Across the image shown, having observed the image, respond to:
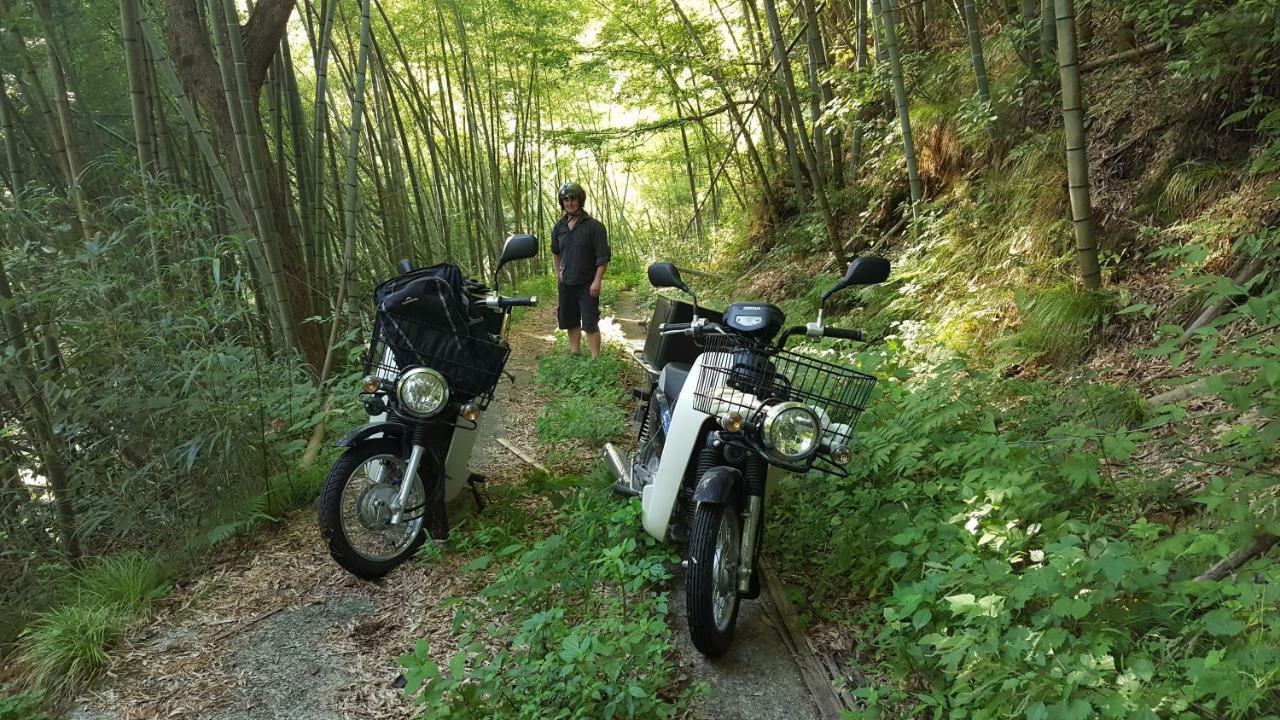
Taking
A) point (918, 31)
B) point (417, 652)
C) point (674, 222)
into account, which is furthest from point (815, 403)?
point (674, 222)

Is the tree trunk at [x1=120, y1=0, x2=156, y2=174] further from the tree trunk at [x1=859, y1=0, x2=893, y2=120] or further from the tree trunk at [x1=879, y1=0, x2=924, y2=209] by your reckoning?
the tree trunk at [x1=859, y1=0, x2=893, y2=120]

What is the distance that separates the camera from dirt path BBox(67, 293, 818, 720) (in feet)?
6.72

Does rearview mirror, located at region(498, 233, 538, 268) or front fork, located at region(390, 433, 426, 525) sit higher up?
rearview mirror, located at region(498, 233, 538, 268)

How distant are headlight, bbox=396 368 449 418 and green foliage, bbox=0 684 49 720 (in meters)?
1.30

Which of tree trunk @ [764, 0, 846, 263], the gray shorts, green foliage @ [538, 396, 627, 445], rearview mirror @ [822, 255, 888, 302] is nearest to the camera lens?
rearview mirror @ [822, 255, 888, 302]

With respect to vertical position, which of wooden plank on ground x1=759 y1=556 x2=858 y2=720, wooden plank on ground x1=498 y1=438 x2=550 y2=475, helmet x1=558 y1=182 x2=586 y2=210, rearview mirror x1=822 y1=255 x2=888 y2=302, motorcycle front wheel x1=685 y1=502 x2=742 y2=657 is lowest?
wooden plank on ground x1=498 y1=438 x2=550 y2=475

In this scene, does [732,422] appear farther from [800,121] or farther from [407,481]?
[800,121]

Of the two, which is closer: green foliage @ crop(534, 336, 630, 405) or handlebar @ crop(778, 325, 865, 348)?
handlebar @ crop(778, 325, 865, 348)

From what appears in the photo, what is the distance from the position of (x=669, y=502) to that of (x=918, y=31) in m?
5.80

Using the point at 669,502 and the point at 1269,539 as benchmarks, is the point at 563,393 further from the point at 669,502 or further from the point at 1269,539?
the point at 1269,539

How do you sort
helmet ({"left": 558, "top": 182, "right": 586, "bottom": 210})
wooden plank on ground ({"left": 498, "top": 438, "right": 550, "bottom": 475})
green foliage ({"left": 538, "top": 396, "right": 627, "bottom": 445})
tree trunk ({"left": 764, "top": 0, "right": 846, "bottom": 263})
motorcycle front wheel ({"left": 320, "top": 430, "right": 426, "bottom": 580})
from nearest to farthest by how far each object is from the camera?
motorcycle front wheel ({"left": 320, "top": 430, "right": 426, "bottom": 580})
wooden plank on ground ({"left": 498, "top": 438, "right": 550, "bottom": 475})
green foliage ({"left": 538, "top": 396, "right": 627, "bottom": 445})
helmet ({"left": 558, "top": 182, "right": 586, "bottom": 210})
tree trunk ({"left": 764, "top": 0, "right": 846, "bottom": 263})

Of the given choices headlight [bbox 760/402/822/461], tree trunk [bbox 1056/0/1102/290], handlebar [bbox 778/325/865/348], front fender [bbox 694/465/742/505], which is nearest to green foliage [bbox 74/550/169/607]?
front fender [bbox 694/465/742/505]

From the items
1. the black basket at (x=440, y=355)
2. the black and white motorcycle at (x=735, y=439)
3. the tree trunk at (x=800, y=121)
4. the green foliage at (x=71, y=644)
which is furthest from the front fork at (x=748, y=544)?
the tree trunk at (x=800, y=121)

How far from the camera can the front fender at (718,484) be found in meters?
2.06
